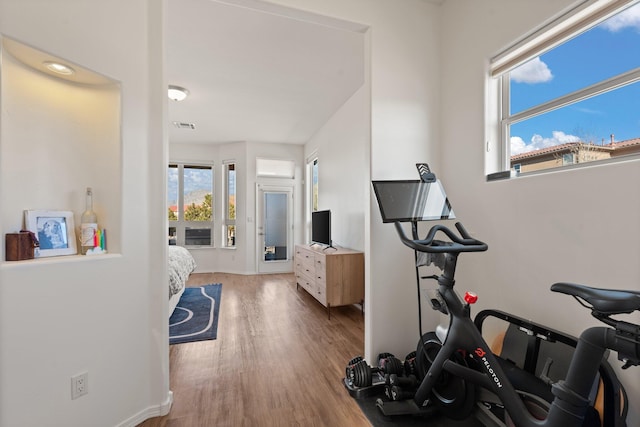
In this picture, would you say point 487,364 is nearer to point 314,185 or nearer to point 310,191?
point 314,185

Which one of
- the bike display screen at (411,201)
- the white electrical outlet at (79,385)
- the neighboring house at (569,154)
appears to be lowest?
the white electrical outlet at (79,385)

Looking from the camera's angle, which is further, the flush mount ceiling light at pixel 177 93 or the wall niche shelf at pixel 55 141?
the flush mount ceiling light at pixel 177 93

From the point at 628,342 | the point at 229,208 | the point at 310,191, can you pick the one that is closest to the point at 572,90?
the point at 628,342

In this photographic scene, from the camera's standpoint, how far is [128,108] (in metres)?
1.69

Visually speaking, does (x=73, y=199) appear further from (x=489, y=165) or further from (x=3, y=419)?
(x=489, y=165)

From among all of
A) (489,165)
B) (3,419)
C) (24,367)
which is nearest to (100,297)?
(24,367)

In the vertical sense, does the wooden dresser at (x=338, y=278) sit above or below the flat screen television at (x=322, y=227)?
below

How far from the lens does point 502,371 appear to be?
1413mm

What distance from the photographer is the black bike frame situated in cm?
104

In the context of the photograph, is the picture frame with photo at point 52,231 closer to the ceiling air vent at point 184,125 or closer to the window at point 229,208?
the ceiling air vent at point 184,125

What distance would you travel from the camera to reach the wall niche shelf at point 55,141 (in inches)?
54.6

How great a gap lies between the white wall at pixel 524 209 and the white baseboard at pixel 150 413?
2196 millimetres

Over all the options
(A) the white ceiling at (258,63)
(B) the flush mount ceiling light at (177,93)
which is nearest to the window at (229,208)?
(A) the white ceiling at (258,63)

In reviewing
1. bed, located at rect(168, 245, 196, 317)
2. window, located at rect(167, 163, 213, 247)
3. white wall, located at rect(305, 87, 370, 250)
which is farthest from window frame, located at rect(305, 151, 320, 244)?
bed, located at rect(168, 245, 196, 317)
